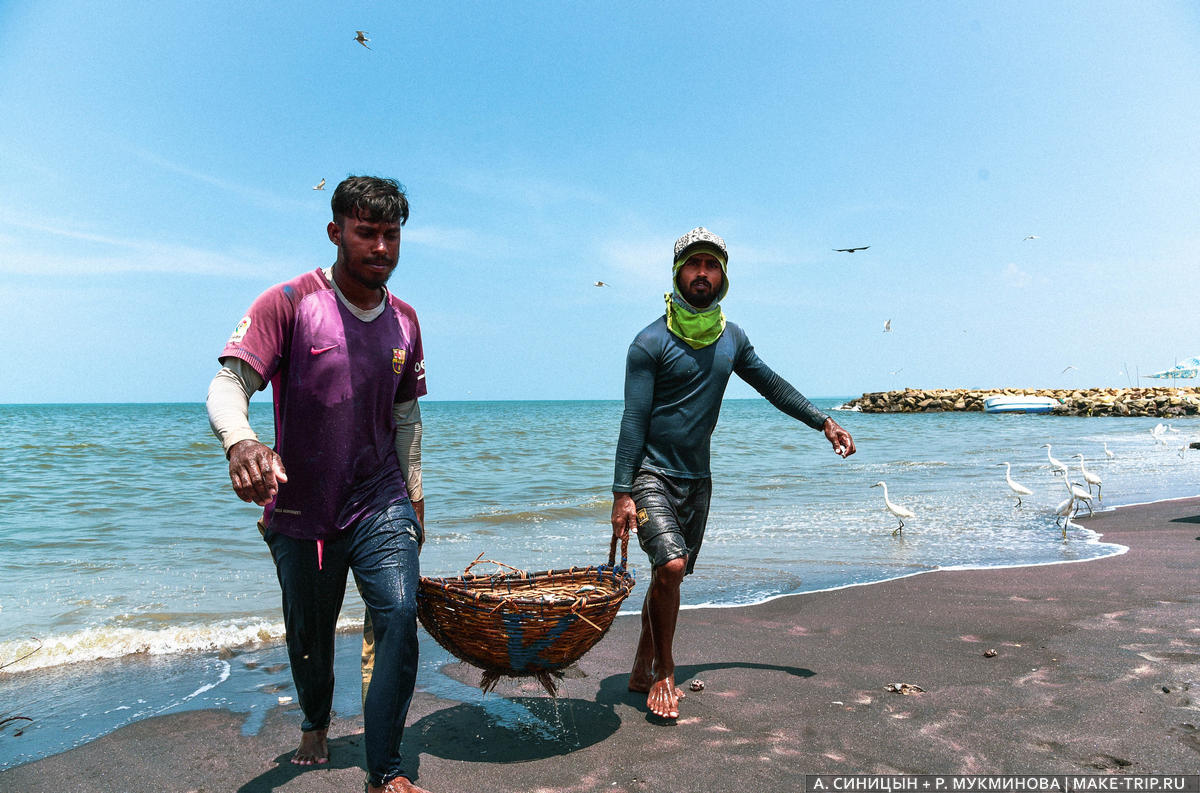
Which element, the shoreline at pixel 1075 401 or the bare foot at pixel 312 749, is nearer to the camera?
the bare foot at pixel 312 749

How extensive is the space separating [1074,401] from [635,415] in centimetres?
6202

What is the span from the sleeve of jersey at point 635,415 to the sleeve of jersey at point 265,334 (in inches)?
66.7

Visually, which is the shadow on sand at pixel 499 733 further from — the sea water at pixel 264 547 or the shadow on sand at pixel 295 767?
the sea water at pixel 264 547

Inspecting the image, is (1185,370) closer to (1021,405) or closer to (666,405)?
(1021,405)

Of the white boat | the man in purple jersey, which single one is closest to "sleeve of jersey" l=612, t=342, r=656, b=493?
the man in purple jersey

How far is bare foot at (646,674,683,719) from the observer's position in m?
3.61

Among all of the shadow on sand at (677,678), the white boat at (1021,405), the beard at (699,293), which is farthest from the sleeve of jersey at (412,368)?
the white boat at (1021,405)

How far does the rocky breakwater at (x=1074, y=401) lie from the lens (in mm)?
51062

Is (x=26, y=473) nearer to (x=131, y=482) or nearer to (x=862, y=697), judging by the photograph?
(x=131, y=482)

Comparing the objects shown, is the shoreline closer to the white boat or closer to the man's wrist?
the white boat

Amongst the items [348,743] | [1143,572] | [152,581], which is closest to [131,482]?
[152,581]

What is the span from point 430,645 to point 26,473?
56.5ft

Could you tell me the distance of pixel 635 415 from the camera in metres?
3.84

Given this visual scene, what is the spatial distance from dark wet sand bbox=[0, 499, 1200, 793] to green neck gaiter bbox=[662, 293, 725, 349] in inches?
72.1
